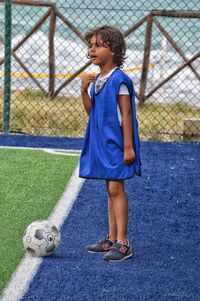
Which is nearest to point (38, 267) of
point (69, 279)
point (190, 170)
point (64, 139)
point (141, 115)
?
point (69, 279)

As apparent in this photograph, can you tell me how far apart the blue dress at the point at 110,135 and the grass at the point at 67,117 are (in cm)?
485

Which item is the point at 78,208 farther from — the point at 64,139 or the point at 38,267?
the point at 64,139

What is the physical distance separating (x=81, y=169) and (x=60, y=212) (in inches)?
46.0

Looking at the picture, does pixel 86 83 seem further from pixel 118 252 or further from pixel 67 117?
pixel 67 117

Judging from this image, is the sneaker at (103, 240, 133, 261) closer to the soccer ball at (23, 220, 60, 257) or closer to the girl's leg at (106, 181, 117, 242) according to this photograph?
the girl's leg at (106, 181, 117, 242)

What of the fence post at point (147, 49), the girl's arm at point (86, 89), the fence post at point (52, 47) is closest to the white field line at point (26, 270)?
the girl's arm at point (86, 89)

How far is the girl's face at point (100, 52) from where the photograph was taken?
6.19 meters

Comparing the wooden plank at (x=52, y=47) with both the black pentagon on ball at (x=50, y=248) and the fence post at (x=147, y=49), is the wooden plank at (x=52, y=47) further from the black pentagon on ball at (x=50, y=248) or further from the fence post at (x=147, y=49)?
the black pentagon on ball at (x=50, y=248)

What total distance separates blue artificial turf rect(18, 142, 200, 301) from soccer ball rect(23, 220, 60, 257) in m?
0.07

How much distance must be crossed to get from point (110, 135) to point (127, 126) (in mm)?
142

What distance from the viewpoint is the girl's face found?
6188mm

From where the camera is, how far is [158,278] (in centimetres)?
587

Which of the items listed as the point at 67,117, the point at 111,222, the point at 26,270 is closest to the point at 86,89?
the point at 111,222

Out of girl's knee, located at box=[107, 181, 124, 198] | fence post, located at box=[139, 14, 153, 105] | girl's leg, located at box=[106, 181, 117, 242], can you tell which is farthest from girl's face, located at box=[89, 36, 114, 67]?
fence post, located at box=[139, 14, 153, 105]
